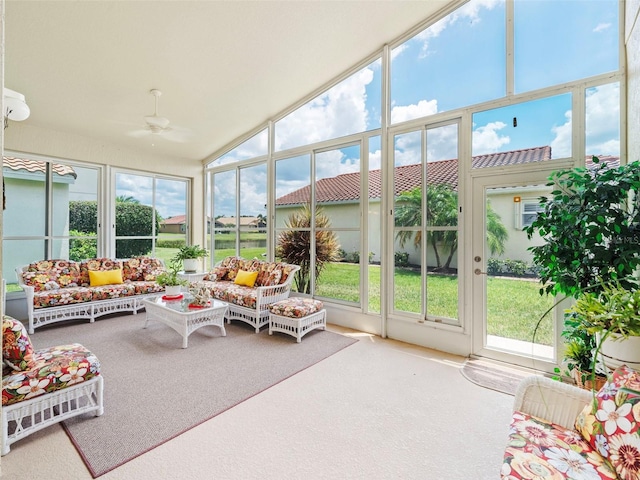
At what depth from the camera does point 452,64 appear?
11.8ft

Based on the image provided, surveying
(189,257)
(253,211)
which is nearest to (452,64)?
(253,211)

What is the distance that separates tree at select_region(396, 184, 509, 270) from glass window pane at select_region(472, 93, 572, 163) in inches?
19.3

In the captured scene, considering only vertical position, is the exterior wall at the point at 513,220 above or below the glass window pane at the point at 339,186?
below

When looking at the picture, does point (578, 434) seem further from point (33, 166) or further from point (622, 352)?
point (33, 166)

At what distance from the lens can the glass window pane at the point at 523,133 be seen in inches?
116

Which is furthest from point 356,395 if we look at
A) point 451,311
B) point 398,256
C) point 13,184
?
point 13,184

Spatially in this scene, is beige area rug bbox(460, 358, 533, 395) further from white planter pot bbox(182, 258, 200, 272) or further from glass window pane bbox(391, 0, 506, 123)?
white planter pot bbox(182, 258, 200, 272)

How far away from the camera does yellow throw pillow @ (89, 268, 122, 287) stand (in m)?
4.80

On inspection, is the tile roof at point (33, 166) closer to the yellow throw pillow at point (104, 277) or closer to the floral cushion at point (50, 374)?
the yellow throw pillow at point (104, 277)

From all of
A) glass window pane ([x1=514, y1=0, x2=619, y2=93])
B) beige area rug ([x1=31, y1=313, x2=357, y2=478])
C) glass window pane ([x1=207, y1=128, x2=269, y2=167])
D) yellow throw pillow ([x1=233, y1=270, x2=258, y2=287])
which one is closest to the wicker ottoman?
beige area rug ([x1=31, y1=313, x2=357, y2=478])

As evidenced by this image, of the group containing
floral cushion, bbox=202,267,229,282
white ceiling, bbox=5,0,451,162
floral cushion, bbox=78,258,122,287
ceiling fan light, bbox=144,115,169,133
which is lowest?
floral cushion, bbox=202,267,229,282

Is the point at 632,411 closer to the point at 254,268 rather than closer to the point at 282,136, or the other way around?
the point at 254,268

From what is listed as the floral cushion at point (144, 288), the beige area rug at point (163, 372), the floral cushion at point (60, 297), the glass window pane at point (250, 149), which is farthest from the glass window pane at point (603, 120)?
the floral cushion at point (60, 297)

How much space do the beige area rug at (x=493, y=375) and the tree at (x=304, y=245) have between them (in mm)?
2246
